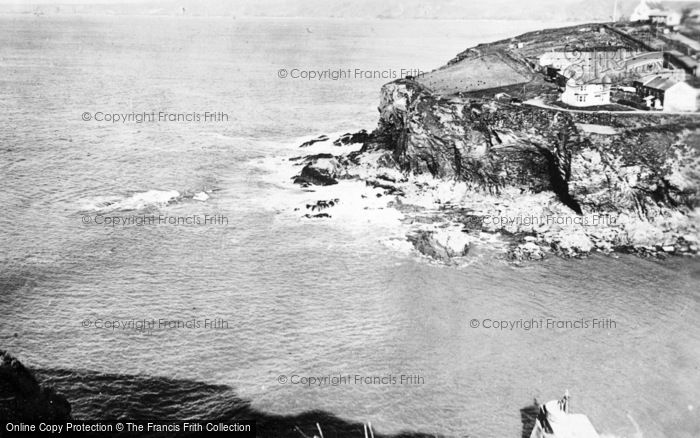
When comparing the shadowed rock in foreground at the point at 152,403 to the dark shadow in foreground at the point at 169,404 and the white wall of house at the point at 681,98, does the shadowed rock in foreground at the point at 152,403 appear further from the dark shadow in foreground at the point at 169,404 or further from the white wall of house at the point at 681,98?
the white wall of house at the point at 681,98

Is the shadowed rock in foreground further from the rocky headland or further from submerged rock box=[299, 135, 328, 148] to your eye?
submerged rock box=[299, 135, 328, 148]

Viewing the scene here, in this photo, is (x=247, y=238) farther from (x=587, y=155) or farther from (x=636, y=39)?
(x=636, y=39)

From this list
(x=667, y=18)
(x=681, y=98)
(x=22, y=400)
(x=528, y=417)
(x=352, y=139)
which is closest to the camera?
(x=22, y=400)

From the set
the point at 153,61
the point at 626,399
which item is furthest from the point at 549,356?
the point at 153,61

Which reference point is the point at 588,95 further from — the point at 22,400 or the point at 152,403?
the point at 22,400

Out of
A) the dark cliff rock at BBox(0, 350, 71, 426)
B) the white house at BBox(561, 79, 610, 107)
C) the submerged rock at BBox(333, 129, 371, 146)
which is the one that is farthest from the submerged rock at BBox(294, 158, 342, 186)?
the dark cliff rock at BBox(0, 350, 71, 426)

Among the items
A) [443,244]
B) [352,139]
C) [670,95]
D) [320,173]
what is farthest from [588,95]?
[352,139]
